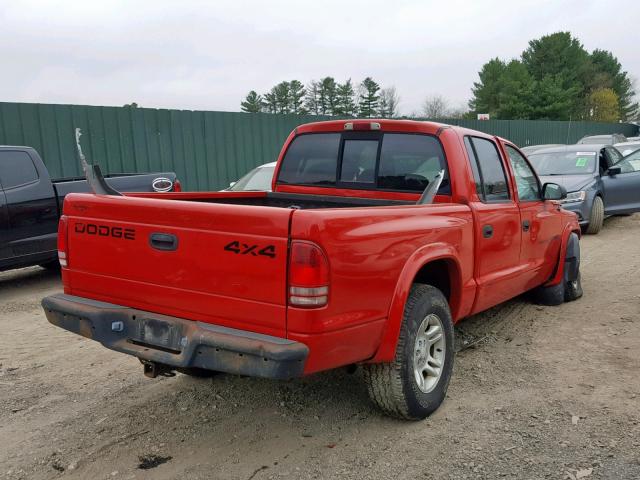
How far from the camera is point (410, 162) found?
14.1 ft

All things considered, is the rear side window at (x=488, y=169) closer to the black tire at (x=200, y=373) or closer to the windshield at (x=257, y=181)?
the black tire at (x=200, y=373)

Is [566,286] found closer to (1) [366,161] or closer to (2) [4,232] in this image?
(1) [366,161]

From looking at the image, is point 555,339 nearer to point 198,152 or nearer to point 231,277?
point 231,277

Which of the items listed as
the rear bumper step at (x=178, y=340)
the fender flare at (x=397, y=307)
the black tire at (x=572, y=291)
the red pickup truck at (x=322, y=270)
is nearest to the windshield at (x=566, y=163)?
the black tire at (x=572, y=291)

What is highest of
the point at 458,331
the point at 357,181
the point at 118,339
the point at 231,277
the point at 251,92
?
the point at 251,92

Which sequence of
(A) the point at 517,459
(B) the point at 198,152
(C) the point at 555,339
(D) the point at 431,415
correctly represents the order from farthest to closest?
1. (B) the point at 198,152
2. (C) the point at 555,339
3. (D) the point at 431,415
4. (A) the point at 517,459

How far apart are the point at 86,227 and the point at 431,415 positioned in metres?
2.41

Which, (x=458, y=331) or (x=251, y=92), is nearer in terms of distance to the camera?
(x=458, y=331)

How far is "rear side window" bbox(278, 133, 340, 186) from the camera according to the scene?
184 inches

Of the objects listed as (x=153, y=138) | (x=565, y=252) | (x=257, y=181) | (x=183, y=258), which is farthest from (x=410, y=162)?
(x=153, y=138)

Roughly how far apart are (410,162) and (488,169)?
70 cm

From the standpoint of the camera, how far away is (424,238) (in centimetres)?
334

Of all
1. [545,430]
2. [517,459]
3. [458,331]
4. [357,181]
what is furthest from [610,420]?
[357,181]

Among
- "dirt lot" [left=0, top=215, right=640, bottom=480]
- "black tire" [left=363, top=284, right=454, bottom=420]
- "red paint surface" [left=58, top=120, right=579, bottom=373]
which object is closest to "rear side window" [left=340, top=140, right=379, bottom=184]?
"red paint surface" [left=58, top=120, right=579, bottom=373]
